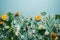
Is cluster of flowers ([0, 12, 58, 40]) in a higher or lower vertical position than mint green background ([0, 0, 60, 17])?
lower

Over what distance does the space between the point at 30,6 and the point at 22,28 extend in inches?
13.6

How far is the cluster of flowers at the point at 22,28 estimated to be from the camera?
1.45 meters

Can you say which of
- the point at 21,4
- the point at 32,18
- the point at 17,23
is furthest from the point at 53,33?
the point at 21,4

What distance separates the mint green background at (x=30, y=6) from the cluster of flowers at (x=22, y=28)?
0.15 metres

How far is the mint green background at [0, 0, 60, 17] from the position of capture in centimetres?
160

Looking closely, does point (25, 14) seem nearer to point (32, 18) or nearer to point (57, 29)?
point (32, 18)

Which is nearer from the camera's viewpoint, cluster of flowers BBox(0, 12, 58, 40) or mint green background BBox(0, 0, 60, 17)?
cluster of flowers BBox(0, 12, 58, 40)

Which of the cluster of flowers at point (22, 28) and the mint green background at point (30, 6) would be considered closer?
the cluster of flowers at point (22, 28)

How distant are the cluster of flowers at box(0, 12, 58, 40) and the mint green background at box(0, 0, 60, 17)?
0.48ft

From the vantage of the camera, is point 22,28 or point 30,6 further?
point 30,6

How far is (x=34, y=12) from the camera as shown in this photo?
1.64 m

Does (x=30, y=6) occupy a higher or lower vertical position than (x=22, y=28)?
higher

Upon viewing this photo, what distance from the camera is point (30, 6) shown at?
1652mm

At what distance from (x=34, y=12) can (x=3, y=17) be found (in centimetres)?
43
